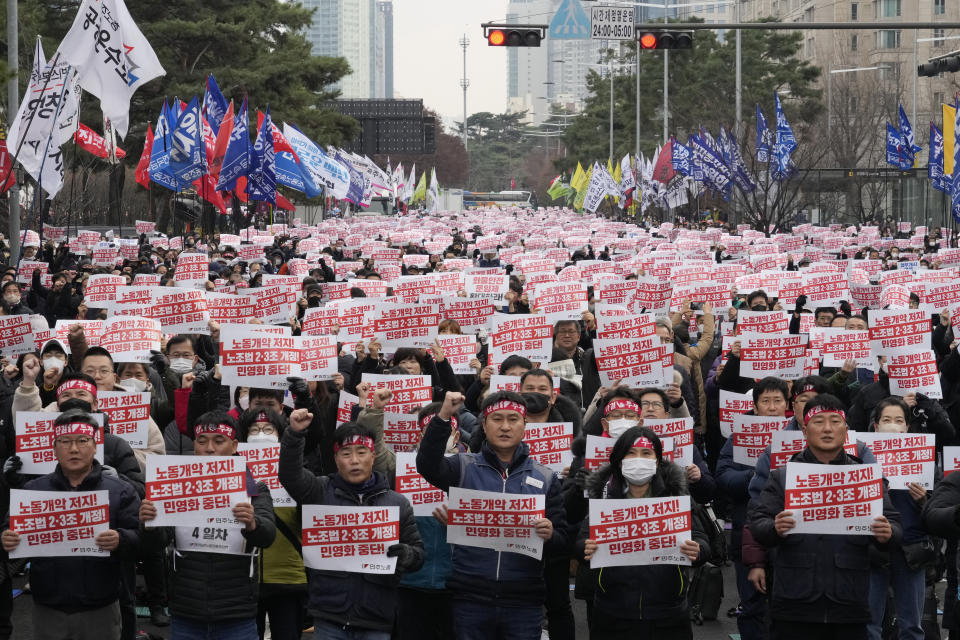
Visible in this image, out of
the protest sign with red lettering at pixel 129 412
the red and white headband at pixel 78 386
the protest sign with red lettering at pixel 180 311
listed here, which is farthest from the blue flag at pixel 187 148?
the red and white headband at pixel 78 386

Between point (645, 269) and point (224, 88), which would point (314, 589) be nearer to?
point (645, 269)

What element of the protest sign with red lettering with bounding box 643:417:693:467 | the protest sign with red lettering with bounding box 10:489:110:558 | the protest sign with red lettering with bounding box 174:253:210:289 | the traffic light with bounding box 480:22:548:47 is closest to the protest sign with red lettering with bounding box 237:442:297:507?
the protest sign with red lettering with bounding box 10:489:110:558

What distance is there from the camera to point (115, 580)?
6.50m

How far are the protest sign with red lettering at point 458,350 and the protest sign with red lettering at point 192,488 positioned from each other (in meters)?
4.70

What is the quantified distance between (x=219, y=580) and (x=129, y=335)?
16.2 feet

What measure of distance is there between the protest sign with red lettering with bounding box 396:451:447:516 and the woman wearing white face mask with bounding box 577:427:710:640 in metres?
0.94

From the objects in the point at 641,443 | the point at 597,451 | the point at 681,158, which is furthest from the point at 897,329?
the point at 681,158

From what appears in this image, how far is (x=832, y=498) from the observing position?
6.15 metres

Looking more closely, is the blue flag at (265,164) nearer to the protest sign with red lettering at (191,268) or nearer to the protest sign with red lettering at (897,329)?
the protest sign with red lettering at (191,268)

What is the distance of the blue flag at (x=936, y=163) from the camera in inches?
1066

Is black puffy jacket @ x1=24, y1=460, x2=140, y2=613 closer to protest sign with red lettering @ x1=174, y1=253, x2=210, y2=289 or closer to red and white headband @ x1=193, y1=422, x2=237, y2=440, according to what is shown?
red and white headband @ x1=193, y1=422, x2=237, y2=440

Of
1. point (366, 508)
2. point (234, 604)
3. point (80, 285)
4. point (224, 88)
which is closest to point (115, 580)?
point (234, 604)

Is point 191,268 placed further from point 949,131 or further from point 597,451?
point 949,131

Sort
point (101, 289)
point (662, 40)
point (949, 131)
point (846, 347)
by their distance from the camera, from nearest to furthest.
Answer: point (846, 347), point (101, 289), point (662, 40), point (949, 131)
